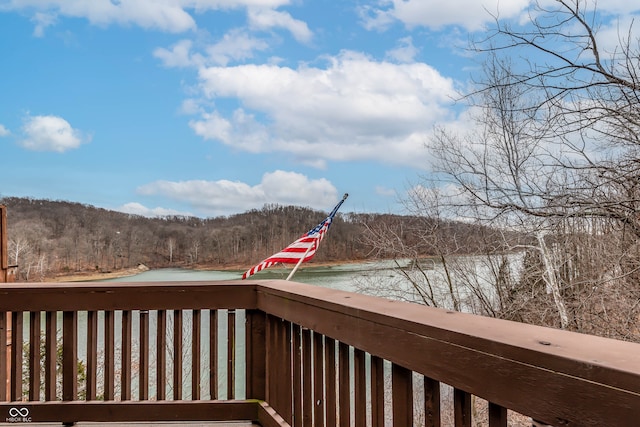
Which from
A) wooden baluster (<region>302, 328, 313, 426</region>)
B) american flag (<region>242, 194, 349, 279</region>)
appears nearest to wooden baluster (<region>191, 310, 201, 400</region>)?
wooden baluster (<region>302, 328, 313, 426</region>)

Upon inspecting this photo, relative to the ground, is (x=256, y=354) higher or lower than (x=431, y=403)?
lower

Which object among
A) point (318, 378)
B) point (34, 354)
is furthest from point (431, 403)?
point (34, 354)

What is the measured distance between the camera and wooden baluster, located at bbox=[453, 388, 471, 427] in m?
1.01

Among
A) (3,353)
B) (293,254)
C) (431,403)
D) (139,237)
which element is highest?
(139,237)

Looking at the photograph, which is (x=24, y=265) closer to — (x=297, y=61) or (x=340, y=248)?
(x=340, y=248)

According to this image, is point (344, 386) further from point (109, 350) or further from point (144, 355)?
point (109, 350)

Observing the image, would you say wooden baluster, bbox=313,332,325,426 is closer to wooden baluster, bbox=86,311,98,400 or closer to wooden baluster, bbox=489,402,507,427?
wooden baluster, bbox=489,402,507,427

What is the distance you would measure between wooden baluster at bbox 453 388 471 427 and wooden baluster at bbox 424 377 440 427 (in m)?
0.07

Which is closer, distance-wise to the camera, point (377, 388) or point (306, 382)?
point (377, 388)

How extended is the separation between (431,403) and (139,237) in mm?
23540

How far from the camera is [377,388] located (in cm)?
131

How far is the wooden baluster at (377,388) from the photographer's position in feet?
4.26

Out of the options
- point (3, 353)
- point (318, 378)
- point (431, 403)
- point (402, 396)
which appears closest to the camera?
point (431, 403)

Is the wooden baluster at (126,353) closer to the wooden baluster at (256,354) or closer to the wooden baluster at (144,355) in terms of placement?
the wooden baluster at (144,355)
